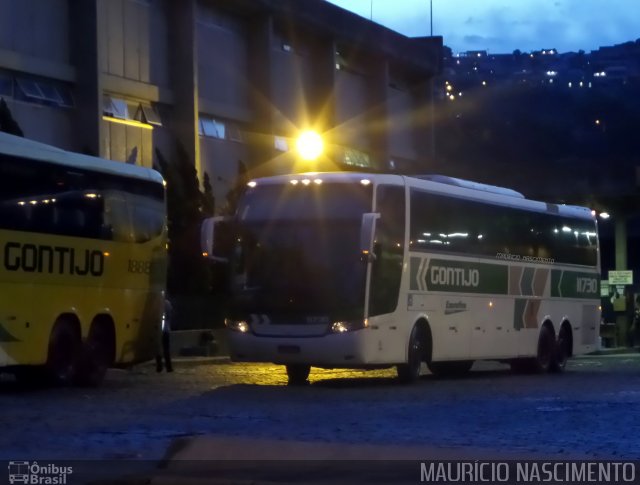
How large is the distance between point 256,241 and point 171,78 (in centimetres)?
2122

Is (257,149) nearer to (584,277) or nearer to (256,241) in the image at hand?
(584,277)

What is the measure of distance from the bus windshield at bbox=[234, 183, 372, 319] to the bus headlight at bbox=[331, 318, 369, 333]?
11cm

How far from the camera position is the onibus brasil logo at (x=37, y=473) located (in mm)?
10344

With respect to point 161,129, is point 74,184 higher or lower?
lower

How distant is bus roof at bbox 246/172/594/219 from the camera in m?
21.8

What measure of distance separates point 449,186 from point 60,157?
313 inches

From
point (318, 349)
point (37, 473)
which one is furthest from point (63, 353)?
point (37, 473)

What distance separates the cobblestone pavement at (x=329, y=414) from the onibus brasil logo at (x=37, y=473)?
0.62 metres

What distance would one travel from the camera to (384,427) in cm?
1442

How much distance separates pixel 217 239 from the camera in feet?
73.0

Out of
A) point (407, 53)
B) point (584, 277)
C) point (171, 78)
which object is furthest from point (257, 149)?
point (584, 277)

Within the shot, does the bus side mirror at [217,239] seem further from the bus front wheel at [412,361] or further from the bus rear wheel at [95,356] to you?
the bus front wheel at [412,361]

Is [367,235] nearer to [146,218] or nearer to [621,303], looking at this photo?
[146,218]

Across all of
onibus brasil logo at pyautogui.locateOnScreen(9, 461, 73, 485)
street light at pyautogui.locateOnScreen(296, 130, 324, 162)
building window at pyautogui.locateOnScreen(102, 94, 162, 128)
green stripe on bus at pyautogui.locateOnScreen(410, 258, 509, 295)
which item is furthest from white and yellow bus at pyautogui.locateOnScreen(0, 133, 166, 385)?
street light at pyautogui.locateOnScreen(296, 130, 324, 162)
